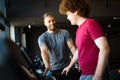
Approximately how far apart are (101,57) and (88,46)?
21 centimetres

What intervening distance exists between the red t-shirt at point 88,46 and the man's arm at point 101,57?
3.1 inches

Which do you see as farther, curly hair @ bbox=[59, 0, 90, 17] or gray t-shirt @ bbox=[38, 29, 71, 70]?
gray t-shirt @ bbox=[38, 29, 71, 70]

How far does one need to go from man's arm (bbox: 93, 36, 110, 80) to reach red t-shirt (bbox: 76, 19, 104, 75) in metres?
0.08

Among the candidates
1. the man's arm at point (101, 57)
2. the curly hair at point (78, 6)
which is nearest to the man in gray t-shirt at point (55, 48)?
the curly hair at point (78, 6)

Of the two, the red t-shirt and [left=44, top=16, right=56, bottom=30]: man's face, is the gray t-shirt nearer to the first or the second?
[left=44, top=16, right=56, bottom=30]: man's face

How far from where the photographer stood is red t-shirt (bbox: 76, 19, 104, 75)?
264 cm

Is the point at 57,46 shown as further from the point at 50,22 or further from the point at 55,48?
the point at 50,22

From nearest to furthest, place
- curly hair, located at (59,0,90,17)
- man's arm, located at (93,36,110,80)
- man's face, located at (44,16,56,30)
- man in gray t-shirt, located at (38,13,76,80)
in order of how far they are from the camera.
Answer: man's arm, located at (93,36,110,80), curly hair, located at (59,0,90,17), man in gray t-shirt, located at (38,13,76,80), man's face, located at (44,16,56,30)

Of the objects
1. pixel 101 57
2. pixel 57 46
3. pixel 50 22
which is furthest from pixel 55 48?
pixel 101 57

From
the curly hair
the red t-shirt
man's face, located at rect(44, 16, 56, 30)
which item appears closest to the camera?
the red t-shirt

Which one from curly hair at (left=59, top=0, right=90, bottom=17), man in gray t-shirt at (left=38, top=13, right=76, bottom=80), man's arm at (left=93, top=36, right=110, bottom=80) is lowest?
man in gray t-shirt at (left=38, top=13, right=76, bottom=80)

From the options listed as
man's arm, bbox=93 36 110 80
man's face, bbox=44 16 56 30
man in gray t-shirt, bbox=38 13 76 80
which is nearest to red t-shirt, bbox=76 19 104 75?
man's arm, bbox=93 36 110 80

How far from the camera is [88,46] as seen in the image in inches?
106

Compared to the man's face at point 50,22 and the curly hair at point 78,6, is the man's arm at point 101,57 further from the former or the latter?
the man's face at point 50,22
